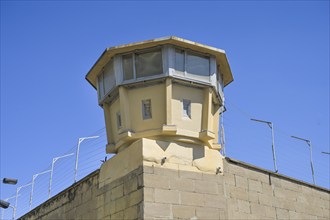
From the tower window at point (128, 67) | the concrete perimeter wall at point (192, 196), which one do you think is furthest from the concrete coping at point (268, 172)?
the tower window at point (128, 67)

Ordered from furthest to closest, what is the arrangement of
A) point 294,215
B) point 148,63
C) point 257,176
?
point 294,215, point 257,176, point 148,63

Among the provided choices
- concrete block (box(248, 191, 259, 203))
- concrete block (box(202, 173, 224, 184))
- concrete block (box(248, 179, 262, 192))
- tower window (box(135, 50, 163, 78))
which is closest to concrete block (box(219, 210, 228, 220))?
concrete block (box(202, 173, 224, 184))

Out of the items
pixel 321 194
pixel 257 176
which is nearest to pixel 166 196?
pixel 257 176

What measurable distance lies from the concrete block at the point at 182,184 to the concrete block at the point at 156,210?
36 cm

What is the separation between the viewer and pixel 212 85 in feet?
26.1

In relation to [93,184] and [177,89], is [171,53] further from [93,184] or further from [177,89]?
[93,184]

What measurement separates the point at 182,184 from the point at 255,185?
2023mm

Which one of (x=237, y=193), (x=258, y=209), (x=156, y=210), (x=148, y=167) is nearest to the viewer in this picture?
(x=156, y=210)

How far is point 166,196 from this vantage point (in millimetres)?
7168

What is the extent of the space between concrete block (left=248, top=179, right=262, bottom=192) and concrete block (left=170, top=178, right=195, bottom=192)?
65.7 inches

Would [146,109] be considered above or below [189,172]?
above

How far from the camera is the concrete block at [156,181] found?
23.5 ft

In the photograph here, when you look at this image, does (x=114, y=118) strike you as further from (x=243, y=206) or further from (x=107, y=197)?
(x=243, y=206)

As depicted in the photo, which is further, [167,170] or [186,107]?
[186,107]
